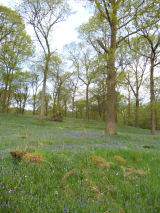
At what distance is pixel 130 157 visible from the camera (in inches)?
213

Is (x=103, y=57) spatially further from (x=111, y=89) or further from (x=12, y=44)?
(x=12, y=44)

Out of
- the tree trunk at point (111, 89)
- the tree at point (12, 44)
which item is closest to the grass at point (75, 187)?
the tree trunk at point (111, 89)

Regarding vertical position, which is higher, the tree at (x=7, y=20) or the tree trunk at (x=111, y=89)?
the tree at (x=7, y=20)

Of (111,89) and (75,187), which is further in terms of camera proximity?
(111,89)

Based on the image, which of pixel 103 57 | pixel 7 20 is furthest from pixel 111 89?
pixel 7 20

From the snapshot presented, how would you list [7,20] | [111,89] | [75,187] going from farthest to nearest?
1. [7,20]
2. [111,89]
3. [75,187]

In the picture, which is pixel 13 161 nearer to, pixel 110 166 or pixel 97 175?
pixel 97 175

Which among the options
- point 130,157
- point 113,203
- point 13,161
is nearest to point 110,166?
point 130,157

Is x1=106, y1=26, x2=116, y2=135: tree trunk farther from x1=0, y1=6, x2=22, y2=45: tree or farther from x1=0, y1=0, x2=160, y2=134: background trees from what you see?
x1=0, y1=6, x2=22, y2=45: tree

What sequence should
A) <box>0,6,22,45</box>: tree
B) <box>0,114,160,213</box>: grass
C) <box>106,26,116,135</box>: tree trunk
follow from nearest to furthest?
<box>0,114,160,213</box>: grass
<box>106,26,116,135</box>: tree trunk
<box>0,6,22,45</box>: tree

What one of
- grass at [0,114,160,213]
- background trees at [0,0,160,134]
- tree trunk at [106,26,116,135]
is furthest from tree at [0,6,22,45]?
grass at [0,114,160,213]

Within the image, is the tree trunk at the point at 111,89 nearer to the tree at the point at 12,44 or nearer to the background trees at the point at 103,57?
the background trees at the point at 103,57

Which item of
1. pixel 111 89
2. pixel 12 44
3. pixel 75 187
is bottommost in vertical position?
pixel 75 187

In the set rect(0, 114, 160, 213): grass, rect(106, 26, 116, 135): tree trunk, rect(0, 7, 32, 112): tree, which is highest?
rect(0, 7, 32, 112): tree
